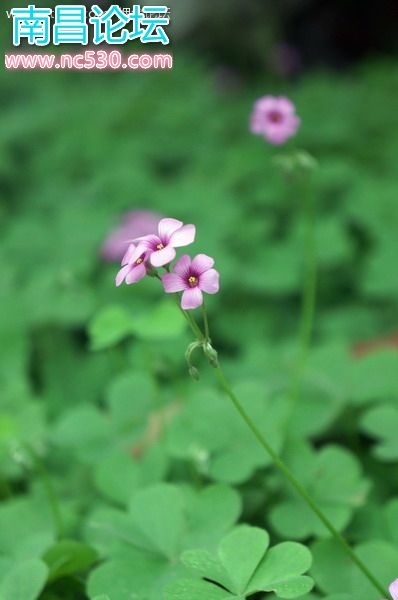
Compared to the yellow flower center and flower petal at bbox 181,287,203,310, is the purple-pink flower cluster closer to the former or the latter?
flower petal at bbox 181,287,203,310

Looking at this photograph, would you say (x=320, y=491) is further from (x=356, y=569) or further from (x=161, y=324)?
(x=161, y=324)

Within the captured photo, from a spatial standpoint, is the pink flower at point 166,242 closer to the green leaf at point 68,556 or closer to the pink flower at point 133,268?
the pink flower at point 133,268

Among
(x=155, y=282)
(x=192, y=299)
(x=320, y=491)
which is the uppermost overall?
(x=192, y=299)

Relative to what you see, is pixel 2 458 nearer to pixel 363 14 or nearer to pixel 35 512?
pixel 35 512

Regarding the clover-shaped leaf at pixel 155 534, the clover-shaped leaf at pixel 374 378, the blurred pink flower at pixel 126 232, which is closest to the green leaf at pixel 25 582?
the clover-shaped leaf at pixel 155 534

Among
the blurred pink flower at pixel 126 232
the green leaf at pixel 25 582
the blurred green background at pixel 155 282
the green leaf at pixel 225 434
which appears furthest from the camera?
the blurred pink flower at pixel 126 232

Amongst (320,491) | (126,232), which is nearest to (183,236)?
(320,491)

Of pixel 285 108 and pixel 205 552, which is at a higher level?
pixel 285 108
